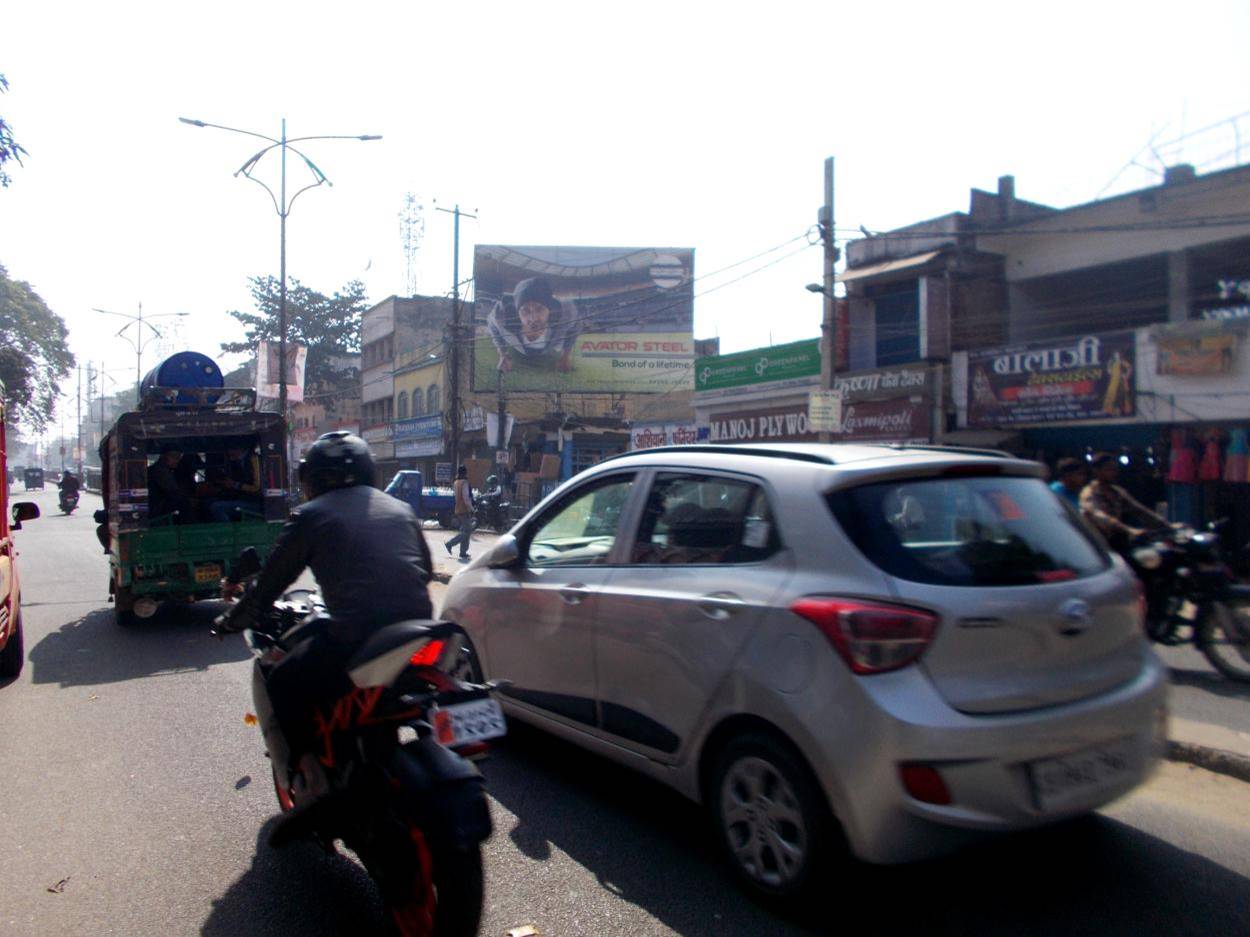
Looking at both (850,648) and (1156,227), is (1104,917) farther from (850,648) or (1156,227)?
(1156,227)

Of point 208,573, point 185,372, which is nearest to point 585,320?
point 185,372

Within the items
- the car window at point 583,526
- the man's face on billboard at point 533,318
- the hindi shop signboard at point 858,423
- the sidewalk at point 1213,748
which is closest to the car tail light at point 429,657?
the car window at point 583,526

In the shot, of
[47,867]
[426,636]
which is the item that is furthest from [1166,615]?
[47,867]

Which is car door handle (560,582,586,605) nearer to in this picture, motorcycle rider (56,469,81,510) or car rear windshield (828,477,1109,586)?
car rear windshield (828,477,1109,586)

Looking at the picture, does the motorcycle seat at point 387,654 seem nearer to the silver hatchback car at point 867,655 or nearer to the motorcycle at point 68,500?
the silver hatchback car at point 867,655

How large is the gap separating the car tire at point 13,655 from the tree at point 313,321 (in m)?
53.7

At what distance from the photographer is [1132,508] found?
26.9ft

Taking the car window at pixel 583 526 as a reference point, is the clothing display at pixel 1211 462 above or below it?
above

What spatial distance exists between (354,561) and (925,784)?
A: 6.98 feet

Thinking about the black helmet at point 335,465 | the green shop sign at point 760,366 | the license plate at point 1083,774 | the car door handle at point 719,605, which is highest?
the green shop sign at point 760,366

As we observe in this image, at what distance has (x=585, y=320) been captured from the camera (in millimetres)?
47125

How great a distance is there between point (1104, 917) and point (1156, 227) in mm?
17401


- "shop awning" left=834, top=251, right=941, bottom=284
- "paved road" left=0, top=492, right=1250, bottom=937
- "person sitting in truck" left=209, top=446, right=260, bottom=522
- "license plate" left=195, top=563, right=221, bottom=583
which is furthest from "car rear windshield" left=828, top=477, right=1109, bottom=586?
"shop awning" left=834, top=251, right=941, bottom=284

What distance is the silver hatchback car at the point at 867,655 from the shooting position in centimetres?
311
